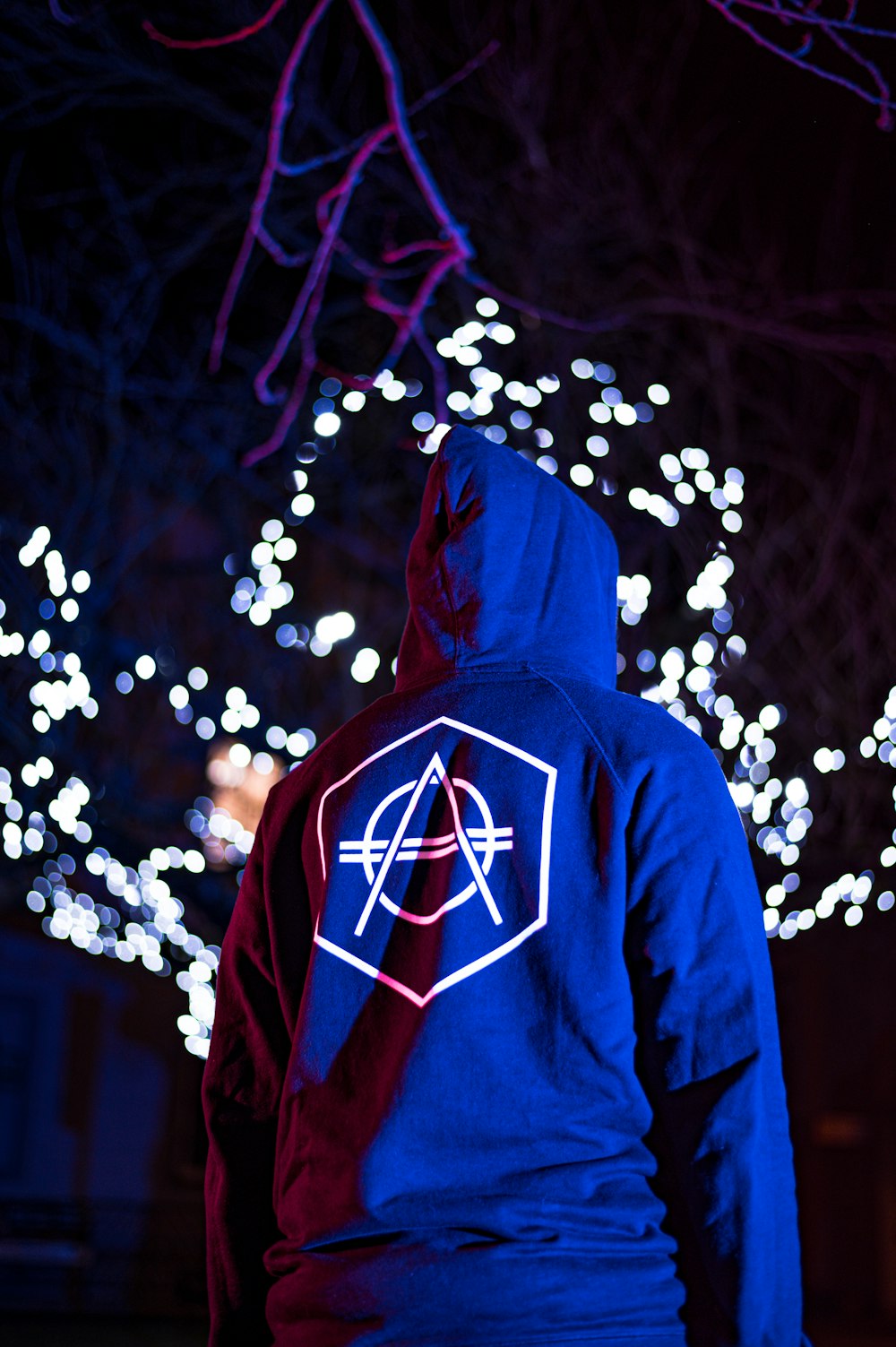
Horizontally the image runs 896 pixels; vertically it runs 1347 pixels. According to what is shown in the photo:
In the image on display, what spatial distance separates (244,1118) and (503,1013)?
1.47ft

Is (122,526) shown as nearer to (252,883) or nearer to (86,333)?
(86,333)

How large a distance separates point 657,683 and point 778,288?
5.99 feet

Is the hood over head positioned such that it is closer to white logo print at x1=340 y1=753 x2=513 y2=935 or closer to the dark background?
white logo print at x1=340 y1=753 x2=513 y2=935

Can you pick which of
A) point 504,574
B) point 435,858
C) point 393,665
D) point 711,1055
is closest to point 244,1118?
point 435,858

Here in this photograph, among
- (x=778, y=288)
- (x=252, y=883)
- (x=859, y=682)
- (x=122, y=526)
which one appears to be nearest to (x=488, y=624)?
(x=252, y=883)

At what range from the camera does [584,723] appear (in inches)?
56.3

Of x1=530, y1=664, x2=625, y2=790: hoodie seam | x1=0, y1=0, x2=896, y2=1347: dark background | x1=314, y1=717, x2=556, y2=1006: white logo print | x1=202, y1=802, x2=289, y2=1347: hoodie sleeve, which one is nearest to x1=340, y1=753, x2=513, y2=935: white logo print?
x1=314, y1=717, x2=556, y2=1006: white logo print

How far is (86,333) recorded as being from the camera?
261 inches

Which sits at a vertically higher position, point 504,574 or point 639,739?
point 504,574

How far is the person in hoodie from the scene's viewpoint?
47.3 inches

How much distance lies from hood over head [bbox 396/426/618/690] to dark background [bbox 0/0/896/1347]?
2129mm

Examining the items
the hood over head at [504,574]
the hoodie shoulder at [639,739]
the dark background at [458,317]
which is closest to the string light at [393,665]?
the dark background at [458,317]

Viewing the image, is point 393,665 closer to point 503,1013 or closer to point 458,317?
point 458,317

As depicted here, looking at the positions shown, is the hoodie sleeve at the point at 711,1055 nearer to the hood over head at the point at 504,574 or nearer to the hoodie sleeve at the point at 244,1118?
the hood over head at the point at 504,574
